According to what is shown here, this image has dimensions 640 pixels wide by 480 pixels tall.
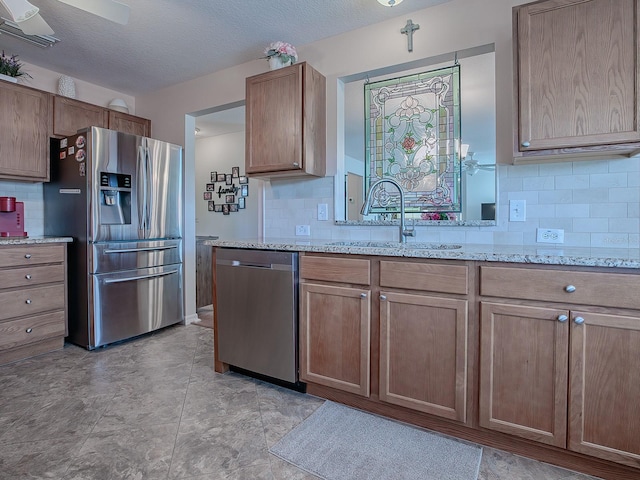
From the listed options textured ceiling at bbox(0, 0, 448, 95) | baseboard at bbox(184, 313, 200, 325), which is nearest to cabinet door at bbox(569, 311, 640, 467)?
textured ceiling at bbox(0, 0, 448, 95)

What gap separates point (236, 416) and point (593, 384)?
5.33 ft

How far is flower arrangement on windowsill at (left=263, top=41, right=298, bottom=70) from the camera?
8.35 feet

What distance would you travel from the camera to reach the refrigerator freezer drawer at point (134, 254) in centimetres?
285

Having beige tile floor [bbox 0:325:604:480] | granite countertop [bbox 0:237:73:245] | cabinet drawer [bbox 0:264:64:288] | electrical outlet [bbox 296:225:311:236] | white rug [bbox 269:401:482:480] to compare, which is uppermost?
electrical outlet [bbox 296:225:311:236]

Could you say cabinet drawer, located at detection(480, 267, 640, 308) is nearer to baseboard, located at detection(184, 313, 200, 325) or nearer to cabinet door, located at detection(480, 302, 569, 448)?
cabinet door, located at detection(480, 302, 569, 448)

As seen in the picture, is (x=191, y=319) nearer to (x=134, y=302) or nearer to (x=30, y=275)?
(x=134, y=302)

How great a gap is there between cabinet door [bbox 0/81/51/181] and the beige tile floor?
1.51m

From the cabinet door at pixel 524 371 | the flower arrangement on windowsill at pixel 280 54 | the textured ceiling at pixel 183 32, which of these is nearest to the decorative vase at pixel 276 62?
the flower arrangement on windowsill at pixel 280 54

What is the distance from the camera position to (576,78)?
166 cm

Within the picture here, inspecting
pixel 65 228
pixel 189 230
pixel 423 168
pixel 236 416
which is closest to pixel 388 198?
pixel 423 168

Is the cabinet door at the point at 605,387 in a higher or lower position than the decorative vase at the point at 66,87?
lower

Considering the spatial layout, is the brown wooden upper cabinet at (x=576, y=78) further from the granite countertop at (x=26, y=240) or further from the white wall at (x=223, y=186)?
the white wall at (x=223, y=186)

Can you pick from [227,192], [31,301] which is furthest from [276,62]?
[227,192]

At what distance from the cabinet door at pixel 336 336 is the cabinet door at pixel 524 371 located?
0.57m
